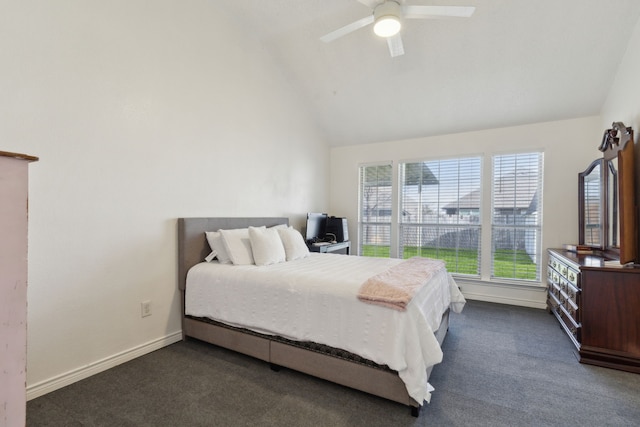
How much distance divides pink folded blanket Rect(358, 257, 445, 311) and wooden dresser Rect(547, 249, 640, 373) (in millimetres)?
1188

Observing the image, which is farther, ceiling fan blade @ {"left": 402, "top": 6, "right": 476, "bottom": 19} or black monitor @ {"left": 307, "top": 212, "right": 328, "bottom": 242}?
black monitor @ {"left": 307, "top": 212, "right": 328, "bottom": 242}

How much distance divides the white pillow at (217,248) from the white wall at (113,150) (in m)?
0.29

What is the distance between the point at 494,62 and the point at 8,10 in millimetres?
4075

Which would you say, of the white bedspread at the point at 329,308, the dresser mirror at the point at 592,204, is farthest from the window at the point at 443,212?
the white bedspread at the point at 329,308

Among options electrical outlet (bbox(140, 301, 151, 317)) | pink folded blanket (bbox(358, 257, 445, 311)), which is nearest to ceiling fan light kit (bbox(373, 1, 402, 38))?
pink folded blanket (bbox(358, 257, 445, 311))

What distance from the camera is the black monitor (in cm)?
437

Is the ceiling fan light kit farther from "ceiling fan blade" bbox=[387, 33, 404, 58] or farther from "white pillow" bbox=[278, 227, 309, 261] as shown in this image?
"white pillow" bbox=[278, 227, 309, 261]

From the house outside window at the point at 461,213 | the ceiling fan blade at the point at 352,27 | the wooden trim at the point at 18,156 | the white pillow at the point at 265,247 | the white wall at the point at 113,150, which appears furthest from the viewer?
the house outside window at the point at 461,213

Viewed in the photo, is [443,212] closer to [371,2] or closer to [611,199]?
[611,199]

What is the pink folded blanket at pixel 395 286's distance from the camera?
178 centimetres

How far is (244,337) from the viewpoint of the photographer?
2.40 meters

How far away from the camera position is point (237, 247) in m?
2.84

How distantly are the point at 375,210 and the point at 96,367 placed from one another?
405cm

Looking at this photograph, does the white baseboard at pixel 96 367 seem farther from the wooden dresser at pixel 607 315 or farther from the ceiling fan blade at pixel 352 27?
the wooden dresser at pixel 607 315
